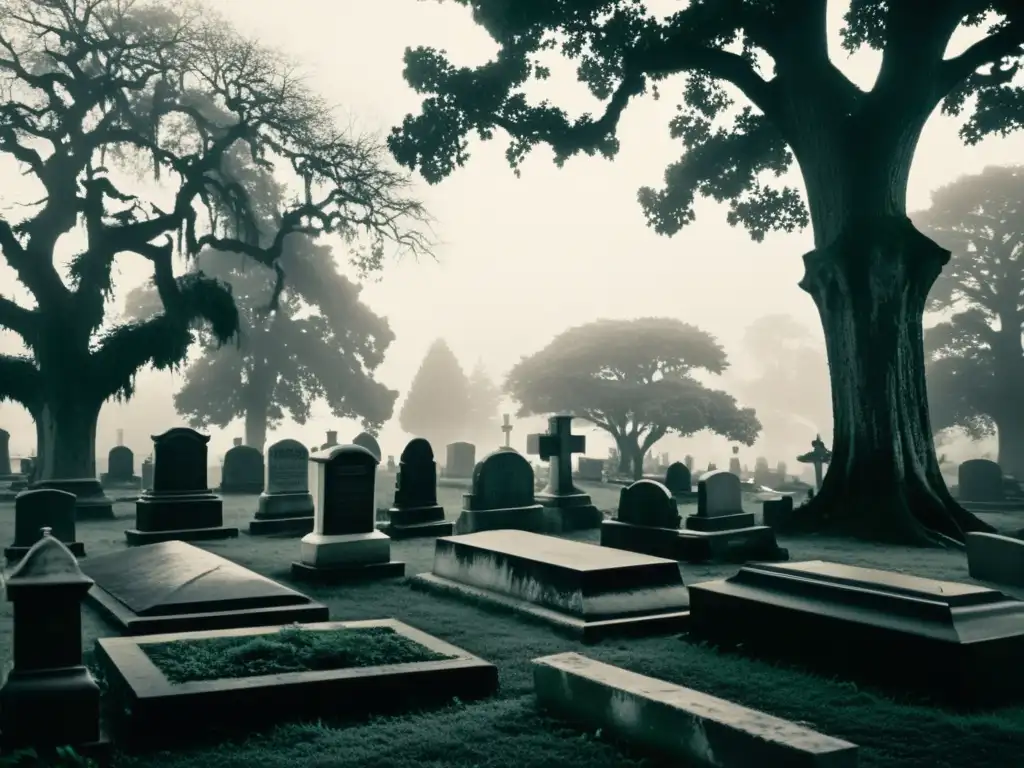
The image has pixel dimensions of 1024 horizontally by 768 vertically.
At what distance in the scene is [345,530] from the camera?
10203 mm

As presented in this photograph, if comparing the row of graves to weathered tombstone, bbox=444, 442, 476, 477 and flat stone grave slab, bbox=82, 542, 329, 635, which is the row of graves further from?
weathered tombstone, bbox=444, 442, 476, 477

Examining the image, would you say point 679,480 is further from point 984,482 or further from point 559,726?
point 559,726

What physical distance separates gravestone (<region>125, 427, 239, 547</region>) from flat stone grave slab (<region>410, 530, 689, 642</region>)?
6788 millimetres

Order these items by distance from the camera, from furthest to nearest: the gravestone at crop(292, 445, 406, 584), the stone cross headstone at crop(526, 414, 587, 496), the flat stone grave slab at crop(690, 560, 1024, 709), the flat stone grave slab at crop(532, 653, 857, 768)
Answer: the stone cross headstone at crop(526, 414, 587, 496)
the gravestone at crop(292, 445, 406, 584)
the flat stone grave slab at crop(690, 560, 1024, 709)
the flat stone grave slab at crop(532, 653, 857, 768)

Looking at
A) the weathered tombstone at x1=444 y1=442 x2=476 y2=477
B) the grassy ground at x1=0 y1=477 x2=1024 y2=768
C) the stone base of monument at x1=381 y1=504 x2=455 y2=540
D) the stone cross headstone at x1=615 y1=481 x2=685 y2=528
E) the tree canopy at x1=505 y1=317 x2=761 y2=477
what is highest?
the tree canopy at x1=505 y1=317 x2=761 y2=477

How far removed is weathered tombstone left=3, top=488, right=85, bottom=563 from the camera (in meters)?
10.6

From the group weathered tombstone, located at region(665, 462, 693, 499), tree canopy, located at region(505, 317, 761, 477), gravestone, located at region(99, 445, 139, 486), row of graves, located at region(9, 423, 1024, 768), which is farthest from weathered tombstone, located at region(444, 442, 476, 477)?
row of graves, located at region(9, 423, 1024, 768)

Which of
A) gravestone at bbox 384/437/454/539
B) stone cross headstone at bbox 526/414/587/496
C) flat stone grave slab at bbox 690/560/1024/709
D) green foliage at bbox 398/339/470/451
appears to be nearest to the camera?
flat stone grave slab at bbox 690/560/1024/709

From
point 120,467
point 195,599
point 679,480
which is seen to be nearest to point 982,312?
point 679,480

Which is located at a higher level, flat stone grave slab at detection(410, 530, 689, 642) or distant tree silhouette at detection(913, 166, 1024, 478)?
distant tree silhouette at detection(913, 166, 1024, 478)

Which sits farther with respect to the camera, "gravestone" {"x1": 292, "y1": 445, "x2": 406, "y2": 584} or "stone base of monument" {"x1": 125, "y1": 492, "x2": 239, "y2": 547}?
"stone base of monument" {"x1": 125, "y1": 492, "x2": 239, "y2": 547}

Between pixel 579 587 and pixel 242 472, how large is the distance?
18.2 m

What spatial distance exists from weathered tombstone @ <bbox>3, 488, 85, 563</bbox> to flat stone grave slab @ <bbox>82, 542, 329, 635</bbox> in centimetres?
303

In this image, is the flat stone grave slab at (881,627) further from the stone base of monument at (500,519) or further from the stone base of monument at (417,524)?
the stone base of monument at (417,524)
